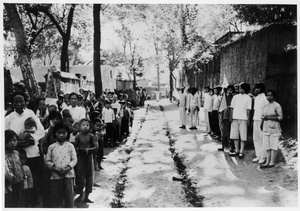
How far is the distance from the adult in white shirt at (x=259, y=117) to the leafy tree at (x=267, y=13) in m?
2.22

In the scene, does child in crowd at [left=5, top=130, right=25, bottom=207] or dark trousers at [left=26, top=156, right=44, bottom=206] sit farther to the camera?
dark trousers at [left=26, top=156, right=44, bottom=206]

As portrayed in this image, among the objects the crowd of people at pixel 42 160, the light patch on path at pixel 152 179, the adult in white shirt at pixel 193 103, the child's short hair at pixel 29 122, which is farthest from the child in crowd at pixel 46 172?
the adult in white shirt at pixel 193 103

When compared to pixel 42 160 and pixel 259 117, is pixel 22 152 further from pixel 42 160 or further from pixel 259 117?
pixel 259 117

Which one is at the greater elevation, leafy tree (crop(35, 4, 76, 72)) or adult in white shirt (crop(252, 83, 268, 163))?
leafy tree (crop(35, 4, 76, 72))

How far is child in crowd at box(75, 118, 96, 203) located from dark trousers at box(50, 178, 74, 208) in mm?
422

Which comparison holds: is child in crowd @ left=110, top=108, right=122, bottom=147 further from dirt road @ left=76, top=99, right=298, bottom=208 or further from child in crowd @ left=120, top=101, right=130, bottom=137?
child in crowd @ left=120, top=101, right=130, bottom=137

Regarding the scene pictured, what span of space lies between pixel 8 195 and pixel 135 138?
19.3ft

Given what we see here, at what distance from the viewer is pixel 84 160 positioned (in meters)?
4.45

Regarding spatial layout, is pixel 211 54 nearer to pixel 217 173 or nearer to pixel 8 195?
pixel 217 173

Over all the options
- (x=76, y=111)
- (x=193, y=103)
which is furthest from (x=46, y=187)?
(x=193, y=103)

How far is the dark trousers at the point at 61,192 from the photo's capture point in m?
3.88

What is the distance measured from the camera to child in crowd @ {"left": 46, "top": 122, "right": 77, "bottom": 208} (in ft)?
12.6

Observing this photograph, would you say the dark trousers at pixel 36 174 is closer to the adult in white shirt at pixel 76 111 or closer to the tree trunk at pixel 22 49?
the adult in white shirt at pixel 76 111

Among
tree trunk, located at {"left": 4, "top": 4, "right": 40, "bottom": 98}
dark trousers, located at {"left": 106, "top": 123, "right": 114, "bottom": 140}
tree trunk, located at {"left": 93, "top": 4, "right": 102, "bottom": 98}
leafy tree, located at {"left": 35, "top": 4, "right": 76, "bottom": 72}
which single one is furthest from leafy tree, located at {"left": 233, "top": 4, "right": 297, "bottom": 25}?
leafy tree, located at {"left": 35, "top": 4, "right": 76, "bottom": 72}
